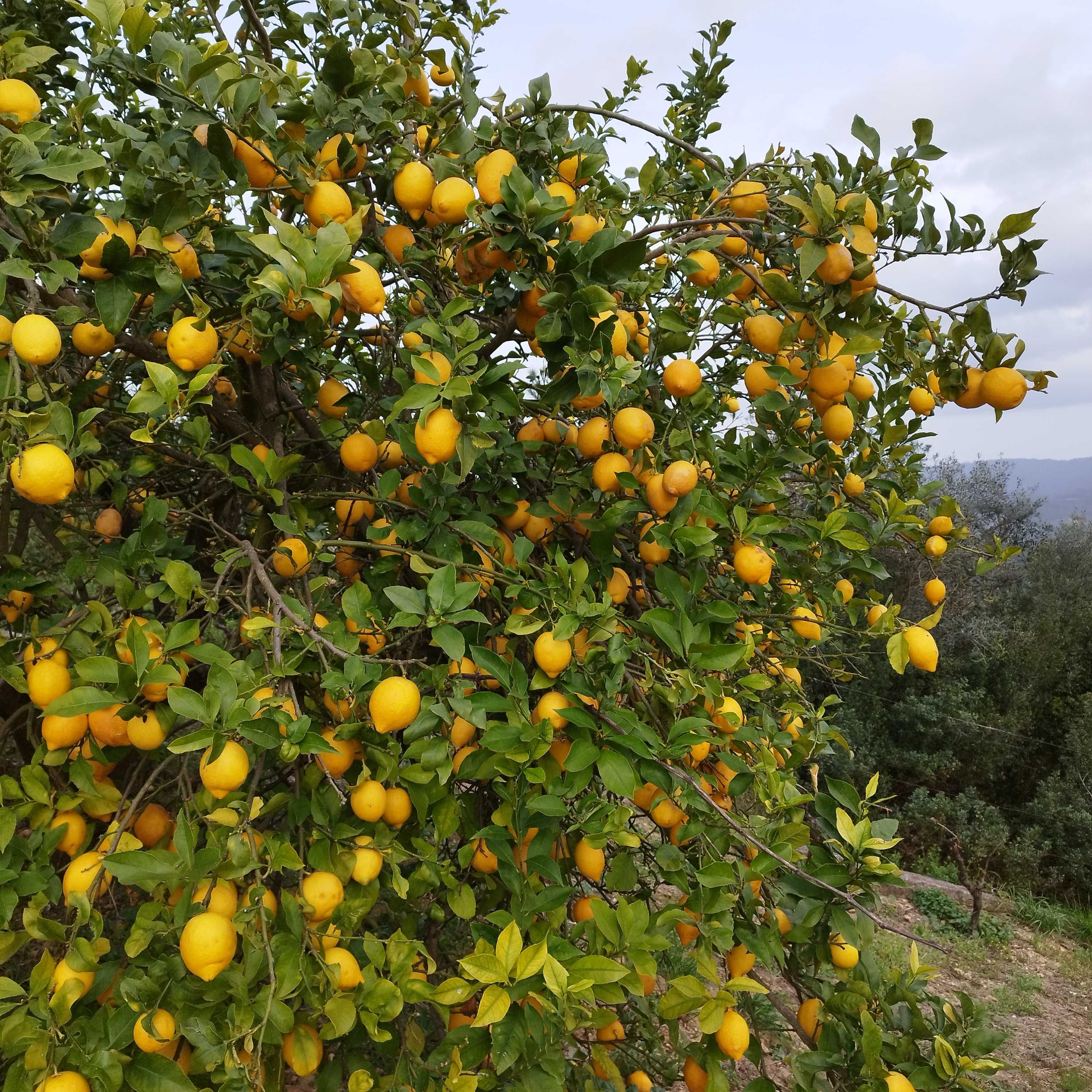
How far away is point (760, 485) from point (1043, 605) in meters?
8.89

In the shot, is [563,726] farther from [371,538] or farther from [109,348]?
[109,348]

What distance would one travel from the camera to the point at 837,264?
4.32ft

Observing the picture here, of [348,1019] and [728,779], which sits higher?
[728,779]

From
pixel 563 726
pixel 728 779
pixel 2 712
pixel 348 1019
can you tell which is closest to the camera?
pixel 348 1019

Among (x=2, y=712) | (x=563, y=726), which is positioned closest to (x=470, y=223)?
(x=563, y=726)

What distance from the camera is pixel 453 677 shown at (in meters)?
1.39

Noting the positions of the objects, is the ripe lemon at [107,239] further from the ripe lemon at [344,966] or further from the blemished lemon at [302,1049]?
the blemished lemon at [302,1049]

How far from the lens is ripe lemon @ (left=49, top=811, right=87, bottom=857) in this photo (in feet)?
4.50

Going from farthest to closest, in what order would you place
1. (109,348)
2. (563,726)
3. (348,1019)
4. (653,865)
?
(653,865) < (109,348) < (563,726) < (348,1019)

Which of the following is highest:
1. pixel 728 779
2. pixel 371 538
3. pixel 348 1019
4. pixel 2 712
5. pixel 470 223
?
pixel 470 223

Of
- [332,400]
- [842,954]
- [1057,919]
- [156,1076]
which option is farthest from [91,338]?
[1057,919]

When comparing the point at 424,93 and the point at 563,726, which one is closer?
the point at 563,726

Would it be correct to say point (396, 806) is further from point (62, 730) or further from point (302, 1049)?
point (62, 730)

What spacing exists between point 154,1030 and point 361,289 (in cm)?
124
